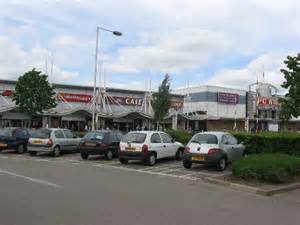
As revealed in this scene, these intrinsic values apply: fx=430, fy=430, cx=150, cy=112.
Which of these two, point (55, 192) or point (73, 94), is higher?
point (73, 94)

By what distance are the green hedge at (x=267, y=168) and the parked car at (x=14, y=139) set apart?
563 inches

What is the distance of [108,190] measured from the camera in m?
11.1

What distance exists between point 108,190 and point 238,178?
4.46 m

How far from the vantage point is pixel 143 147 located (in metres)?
17.9

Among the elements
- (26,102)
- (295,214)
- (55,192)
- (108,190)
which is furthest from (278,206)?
(26,102)

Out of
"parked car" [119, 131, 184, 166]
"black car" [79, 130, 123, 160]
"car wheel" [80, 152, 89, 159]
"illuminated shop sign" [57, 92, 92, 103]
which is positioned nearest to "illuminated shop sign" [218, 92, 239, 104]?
"illuminated shop sign" [57, 92, 92, 103]

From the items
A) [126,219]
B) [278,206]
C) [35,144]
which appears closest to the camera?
[126,219]

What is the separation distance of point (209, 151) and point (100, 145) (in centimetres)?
604

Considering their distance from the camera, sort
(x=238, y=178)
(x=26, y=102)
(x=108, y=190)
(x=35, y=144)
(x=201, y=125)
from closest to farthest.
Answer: (x=108, y=190)
(x=238, y=178)
(x=35, y=144)
(x=26, y=102)
(x=201, y=125)

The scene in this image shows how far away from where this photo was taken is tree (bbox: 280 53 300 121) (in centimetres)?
1736

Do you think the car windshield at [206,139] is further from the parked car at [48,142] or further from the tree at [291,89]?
the parked car at [48,142]

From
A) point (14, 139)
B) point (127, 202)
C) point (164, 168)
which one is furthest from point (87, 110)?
point (127, 202)

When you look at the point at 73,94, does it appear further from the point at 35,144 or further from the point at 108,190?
the point at 108,190

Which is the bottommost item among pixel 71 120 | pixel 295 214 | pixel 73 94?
pixel 295 214
